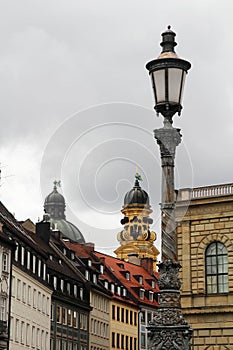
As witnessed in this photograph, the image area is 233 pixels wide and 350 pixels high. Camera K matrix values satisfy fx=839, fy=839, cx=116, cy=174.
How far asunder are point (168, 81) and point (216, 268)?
135 ft

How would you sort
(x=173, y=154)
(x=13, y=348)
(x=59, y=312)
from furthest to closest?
(x=59, y=312) → (x=13, y=348) → (x=173, y=154)

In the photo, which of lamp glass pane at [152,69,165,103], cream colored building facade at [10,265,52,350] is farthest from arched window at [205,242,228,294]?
lamp glass pane at [152,69,165,103]

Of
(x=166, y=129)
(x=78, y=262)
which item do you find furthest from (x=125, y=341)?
(x=166, y=129)

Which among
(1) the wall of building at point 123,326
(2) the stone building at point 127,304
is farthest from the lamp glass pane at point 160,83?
(1) the wall of building at point 123,326

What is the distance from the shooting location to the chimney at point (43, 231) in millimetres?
89938

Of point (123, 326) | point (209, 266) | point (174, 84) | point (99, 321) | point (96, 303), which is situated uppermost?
point (96, 303)

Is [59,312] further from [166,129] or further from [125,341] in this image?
[166,129]

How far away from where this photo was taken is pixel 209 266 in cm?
5400

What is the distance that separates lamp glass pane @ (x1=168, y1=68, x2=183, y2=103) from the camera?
13.4 metres

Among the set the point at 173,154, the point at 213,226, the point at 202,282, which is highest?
the point at 213,226

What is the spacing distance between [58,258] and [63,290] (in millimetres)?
5674

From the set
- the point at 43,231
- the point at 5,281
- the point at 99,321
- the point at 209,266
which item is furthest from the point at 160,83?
the point at 99,321

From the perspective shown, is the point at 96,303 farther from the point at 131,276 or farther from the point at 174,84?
the point at 174,84

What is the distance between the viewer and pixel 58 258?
297 ft
